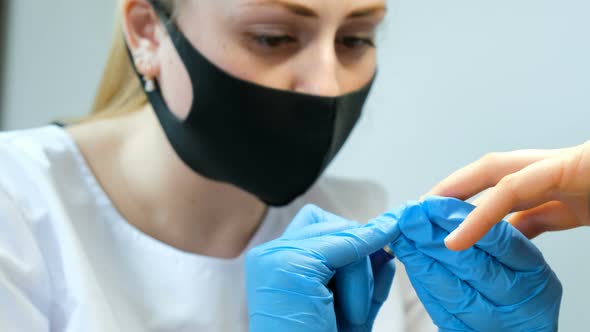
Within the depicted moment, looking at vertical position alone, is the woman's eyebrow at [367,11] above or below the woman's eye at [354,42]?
above

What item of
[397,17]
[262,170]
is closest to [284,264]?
[262,170]

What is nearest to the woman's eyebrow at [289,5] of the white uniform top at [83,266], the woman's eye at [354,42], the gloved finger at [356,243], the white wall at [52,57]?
the woman's eye at [354,42]

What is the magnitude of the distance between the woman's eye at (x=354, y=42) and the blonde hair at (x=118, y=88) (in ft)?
1.28

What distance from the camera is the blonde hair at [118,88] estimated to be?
1.16 meters

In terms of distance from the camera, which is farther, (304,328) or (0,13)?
(0,13)

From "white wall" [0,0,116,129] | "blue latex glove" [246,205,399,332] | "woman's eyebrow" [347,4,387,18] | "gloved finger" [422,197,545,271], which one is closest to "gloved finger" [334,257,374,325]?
"blue latex glove" [246,205,399,332]

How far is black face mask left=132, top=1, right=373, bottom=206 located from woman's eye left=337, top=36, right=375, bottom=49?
70 millimetres

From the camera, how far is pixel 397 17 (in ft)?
3.75

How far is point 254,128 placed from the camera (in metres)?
0.94

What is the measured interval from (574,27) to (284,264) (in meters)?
0.46

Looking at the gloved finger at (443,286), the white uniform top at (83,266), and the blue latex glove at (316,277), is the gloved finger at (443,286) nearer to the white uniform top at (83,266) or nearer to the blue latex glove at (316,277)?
the blue latex glove at (316,277)

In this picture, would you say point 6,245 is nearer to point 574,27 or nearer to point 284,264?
point 284,264

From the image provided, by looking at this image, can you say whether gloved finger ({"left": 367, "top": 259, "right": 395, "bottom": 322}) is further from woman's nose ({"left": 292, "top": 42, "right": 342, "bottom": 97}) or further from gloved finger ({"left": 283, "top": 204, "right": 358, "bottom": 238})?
woman's nose ({"left": 292, "top": 42, "right": 342, "bottom": 97})

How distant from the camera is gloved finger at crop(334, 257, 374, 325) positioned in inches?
31.4
